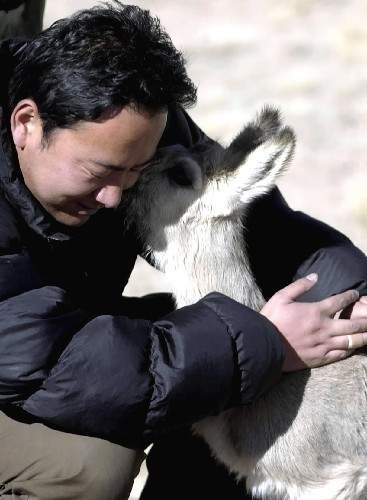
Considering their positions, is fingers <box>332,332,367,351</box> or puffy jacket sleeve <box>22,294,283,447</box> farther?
fingers <box>332,332,367,351</box>

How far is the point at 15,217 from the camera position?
292cm

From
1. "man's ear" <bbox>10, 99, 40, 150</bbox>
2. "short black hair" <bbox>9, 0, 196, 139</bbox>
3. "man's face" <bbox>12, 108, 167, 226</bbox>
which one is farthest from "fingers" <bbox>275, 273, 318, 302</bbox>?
"man's ear" <bbox>10, 99, 40, 150</bbox>

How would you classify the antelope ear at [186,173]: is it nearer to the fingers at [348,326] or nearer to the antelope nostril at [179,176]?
the antelope nostril at [179,176]

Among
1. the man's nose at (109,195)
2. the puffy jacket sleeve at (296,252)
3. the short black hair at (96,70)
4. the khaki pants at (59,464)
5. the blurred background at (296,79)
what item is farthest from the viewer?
the blurred background at (296,79)

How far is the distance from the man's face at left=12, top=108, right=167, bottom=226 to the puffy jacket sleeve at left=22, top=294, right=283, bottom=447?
1.26 feet

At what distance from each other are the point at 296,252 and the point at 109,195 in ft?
3.10

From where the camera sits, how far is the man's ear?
9.16ft

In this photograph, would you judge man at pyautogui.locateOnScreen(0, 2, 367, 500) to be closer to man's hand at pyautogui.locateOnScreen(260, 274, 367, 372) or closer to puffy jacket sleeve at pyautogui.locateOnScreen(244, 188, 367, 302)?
man's hand at pyautogui.locateOnScreen(260, 274, 367, 372)

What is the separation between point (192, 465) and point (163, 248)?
1.07 metres

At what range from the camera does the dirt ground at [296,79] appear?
6.39 metres

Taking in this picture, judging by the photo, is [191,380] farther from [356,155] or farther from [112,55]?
[356,155]

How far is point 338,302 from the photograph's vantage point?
313cm

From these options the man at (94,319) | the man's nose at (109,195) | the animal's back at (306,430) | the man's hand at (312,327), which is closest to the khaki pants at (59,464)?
the man at (94,319)

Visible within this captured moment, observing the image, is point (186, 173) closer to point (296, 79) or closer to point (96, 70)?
point (96, 70)
